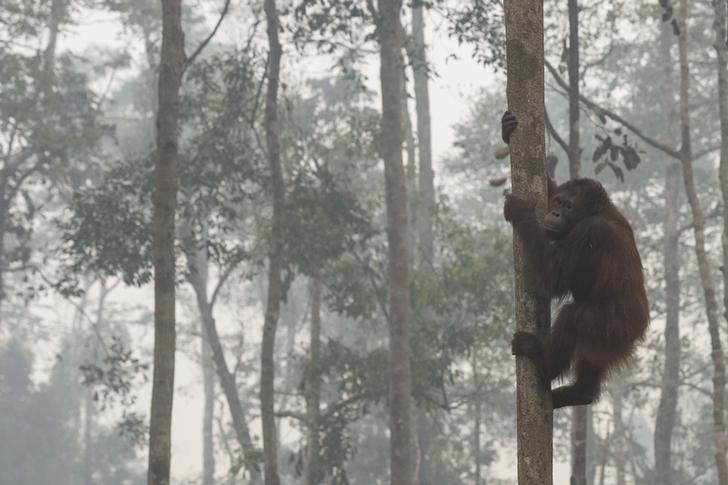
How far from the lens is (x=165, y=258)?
9.18 meters

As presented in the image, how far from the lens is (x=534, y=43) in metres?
4.23

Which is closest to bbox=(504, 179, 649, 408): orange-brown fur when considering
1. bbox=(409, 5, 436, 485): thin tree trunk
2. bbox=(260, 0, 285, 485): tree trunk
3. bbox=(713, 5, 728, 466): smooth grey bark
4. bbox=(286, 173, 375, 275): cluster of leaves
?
bbox=(713, 5, 728, 466): smooth grey bark

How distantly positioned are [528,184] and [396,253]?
958cm

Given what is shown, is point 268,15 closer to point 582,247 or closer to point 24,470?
point 582,247

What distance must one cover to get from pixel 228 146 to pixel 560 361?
1163 centimetres

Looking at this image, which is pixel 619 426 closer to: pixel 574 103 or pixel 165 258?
pixel 574 103

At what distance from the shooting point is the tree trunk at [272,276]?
480 inches

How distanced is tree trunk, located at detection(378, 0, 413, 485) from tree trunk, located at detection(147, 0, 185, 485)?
4547 millimetres

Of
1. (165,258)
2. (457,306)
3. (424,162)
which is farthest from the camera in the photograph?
(424,162)

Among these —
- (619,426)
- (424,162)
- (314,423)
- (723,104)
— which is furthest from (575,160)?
(619,426)

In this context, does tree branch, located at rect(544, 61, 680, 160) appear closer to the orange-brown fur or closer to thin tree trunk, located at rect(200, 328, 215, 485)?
the orange-brown fur

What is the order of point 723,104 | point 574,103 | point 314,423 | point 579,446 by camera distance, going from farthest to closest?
1. point 314,423
2. point 723,104
3. point 574,103
4. point 579,446

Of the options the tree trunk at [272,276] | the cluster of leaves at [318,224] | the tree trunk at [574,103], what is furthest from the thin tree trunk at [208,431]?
the tree trunk at [574,103]

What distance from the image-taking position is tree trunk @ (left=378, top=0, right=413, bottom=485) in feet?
42.6
